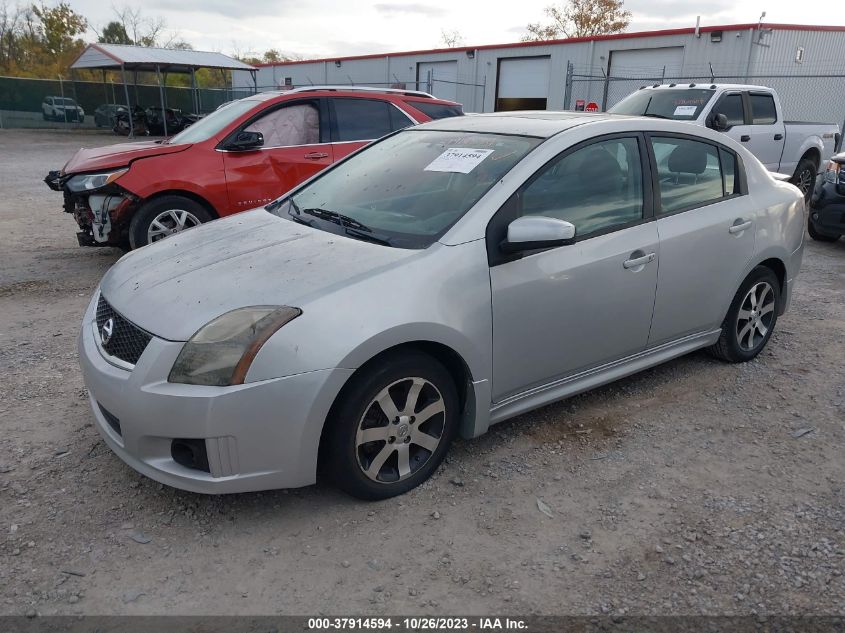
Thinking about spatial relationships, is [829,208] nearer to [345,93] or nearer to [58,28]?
[345,93]

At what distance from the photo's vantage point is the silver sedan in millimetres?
2557

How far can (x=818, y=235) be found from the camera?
8906 millimetres

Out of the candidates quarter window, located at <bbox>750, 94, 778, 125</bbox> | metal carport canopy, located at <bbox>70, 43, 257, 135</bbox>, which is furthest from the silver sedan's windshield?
metal carport canopy, located at <bbox>70, 43, 257, 135</bbox>

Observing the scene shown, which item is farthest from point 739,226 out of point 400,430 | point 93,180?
point 93,180

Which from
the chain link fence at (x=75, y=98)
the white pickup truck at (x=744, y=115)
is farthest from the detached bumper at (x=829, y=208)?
the chain link fence at (x=75, y=98)

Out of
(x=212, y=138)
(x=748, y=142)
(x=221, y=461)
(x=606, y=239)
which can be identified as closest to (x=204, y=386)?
(x=221, y=461)

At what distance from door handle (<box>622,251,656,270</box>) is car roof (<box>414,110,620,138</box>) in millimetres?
757

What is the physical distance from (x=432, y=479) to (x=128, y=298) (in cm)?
158

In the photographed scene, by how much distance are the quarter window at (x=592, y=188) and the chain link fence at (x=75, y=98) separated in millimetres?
29823

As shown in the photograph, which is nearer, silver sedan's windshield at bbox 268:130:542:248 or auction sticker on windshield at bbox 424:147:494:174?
silver sedan's windshield at bbox 268:130:542:248

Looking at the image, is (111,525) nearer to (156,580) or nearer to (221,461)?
(156,580)

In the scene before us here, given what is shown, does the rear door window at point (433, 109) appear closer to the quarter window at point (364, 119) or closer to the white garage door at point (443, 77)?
the quarter window at point (364, 119)

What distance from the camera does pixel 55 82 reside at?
32.8 m

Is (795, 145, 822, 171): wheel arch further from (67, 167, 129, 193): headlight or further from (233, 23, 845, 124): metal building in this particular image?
(67, 167, 129, 193): headlight
